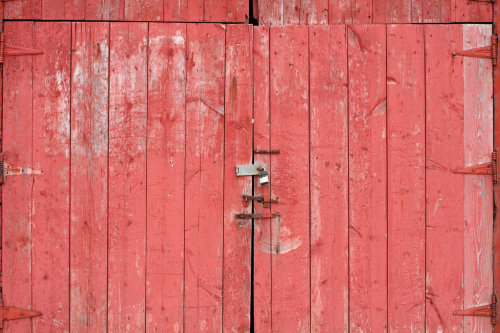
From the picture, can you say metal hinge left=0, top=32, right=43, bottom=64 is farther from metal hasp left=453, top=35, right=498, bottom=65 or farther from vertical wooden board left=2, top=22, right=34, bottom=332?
metal hasp left=453, top=35, right=498, bottom=65

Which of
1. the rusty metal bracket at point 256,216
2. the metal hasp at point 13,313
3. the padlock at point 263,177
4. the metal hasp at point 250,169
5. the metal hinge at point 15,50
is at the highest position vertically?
the metal hinge at point 15,50

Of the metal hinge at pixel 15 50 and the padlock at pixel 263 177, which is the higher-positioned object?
the metal hinge at pixel 15 50

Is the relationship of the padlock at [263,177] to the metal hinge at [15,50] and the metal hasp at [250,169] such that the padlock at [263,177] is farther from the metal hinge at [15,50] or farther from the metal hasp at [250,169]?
the metal hinge at [15,50]

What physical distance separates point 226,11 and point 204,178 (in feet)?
2.86

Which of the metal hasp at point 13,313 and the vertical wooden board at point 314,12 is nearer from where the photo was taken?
the metal hasp at point 13,313

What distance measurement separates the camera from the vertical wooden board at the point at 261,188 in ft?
7.77

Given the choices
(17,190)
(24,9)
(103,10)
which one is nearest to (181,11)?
(103,10)

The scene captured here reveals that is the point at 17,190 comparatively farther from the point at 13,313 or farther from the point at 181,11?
the point at 181,11

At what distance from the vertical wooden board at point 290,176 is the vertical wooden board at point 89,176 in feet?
2.82

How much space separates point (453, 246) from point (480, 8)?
1.23m

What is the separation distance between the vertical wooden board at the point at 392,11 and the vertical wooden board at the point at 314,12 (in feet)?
0.85

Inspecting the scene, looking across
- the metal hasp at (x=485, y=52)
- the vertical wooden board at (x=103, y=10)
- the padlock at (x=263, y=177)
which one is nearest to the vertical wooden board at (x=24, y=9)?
the vertical wooden board at (x=103, y=10)

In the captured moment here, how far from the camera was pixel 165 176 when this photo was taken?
2363 millimetres

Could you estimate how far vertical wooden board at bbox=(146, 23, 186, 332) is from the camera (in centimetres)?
235
